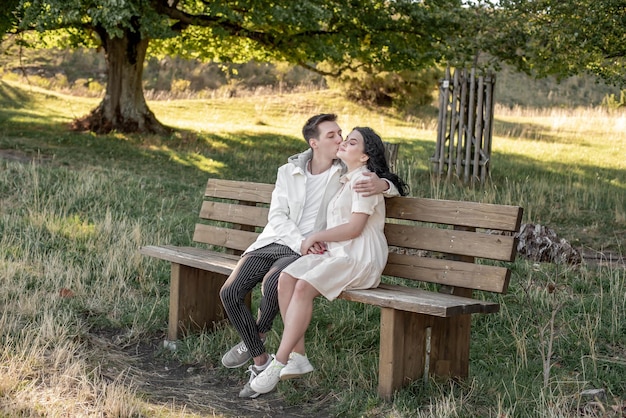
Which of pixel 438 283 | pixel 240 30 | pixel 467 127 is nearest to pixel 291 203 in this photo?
pixel 438 283

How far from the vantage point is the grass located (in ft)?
14.7

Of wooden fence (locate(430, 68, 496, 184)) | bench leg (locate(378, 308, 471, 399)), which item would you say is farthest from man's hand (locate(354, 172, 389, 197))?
wooden fence (locate(430, 68, 496, 184))

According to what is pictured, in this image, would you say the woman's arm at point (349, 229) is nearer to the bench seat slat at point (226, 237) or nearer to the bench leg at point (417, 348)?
the bench leg at point (417, 348)

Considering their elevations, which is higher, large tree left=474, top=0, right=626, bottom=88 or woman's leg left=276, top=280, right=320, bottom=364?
large tree left=474, top=0, right=626, bottom=88

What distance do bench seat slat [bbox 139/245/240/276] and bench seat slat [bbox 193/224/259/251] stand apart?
10 centimetres

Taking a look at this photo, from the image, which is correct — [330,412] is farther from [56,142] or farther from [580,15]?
[56,142]

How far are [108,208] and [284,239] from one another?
445 cm

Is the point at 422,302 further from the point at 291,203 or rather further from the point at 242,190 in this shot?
the point at 242,190

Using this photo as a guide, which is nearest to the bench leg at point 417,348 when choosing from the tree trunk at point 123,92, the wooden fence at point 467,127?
the wooden fence at point 467,127

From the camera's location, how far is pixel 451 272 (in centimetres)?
486

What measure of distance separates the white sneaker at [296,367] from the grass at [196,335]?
0.13m

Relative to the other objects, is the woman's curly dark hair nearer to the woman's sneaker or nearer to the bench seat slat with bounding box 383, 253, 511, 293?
the bench seat slat with bounding box 383, 253, 511, 293

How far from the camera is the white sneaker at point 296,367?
186 inches

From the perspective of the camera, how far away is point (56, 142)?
16625mm
